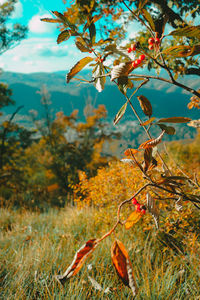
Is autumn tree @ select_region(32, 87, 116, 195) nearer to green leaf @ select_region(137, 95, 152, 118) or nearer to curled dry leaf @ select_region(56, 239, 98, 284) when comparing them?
green leaf @ select_region(137, 95, 152, 118)

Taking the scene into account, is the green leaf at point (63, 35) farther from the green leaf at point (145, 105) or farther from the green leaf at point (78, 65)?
the green leaf at point (145, 105)

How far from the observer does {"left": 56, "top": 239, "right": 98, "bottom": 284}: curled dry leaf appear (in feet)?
1.36

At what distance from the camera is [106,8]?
93.1 inches

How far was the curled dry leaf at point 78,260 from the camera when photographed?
0.41 metres

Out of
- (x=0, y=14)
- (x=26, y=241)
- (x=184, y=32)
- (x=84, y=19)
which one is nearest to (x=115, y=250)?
(x=184, y=32)

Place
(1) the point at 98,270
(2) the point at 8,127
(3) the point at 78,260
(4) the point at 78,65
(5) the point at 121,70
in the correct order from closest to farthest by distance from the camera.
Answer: (3) the point at 78,260 → (5) the point at 121,70 → (4) the point at 78,65 → (1) the point at 98,270 → (2) the point at 8,127

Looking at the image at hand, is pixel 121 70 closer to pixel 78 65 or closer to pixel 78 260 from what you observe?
pixel 78 65

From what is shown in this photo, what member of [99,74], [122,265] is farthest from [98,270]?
[99,74]

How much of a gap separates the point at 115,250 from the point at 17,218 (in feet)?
12.0

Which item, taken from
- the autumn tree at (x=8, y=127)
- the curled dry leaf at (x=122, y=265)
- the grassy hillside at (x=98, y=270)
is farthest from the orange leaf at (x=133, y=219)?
the autumn tree at (x=8, y=127)

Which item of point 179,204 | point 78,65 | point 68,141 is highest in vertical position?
point 78,65

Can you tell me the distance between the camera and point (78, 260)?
425 millimetres

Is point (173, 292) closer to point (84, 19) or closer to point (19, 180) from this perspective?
point (84, 19)

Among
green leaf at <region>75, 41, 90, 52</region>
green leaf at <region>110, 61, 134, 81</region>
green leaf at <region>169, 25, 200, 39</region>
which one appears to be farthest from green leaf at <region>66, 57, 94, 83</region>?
green leaf at <region>169, 25, 200, 39</region>
